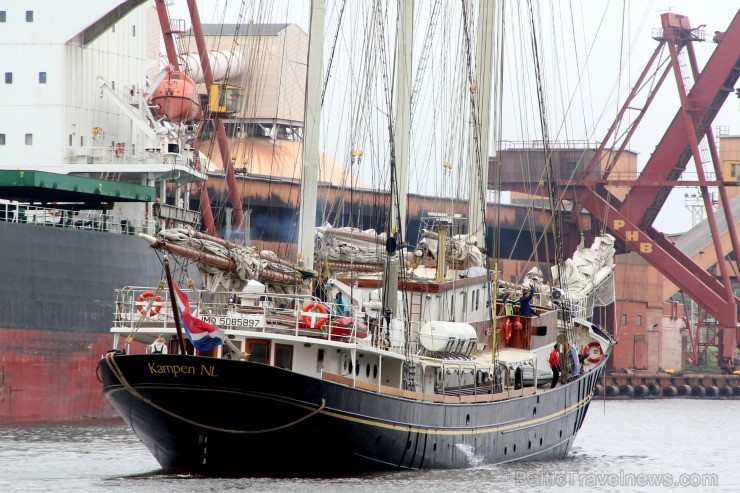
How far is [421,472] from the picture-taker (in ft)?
91.5

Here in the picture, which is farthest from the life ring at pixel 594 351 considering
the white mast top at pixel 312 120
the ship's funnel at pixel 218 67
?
the ship's funnel at pixel 218 67

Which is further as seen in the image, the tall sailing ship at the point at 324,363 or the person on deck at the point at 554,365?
the person on deck at the point at 554,365

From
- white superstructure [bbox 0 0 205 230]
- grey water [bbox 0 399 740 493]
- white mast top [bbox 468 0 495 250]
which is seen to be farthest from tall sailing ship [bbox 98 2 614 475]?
white superstructure [bbox 0 0 205 230]

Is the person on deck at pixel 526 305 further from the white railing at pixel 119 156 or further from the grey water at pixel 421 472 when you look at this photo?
the white railing at pixel 119 156

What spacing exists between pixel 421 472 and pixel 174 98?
2724cm

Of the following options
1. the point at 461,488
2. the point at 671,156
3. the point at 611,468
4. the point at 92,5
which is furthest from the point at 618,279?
the point at 461,488

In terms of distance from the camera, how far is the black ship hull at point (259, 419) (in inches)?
996

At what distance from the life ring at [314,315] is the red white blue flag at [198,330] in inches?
69.9

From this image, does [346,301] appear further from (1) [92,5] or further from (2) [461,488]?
(1) [92,5]

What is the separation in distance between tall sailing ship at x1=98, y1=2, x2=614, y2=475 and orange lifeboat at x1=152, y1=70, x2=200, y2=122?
62.3 ft

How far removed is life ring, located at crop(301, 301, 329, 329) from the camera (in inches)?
1035

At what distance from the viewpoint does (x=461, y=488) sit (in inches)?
1052

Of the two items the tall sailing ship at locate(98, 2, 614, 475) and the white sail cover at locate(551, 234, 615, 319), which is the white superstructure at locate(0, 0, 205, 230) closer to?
the white sail cover at locate(551, 234, 615, 319)

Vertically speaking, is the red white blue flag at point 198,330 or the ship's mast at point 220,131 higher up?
the ship's mast at point 220,131
